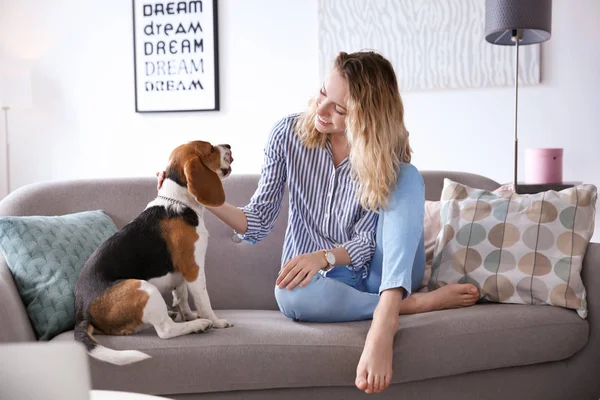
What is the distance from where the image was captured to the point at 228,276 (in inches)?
92.5

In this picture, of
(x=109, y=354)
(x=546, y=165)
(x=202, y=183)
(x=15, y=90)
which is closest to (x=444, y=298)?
(x=202, y=183)

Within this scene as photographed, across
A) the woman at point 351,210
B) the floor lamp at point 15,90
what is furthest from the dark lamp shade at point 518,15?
the floor lamp at point 15,90

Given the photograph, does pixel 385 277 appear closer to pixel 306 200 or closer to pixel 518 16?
pixel 306 200

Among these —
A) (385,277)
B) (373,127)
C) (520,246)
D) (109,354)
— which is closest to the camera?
(109,354)

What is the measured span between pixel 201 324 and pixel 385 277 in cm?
50

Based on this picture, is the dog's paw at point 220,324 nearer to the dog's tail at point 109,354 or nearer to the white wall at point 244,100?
the dog's tail at point 109,354

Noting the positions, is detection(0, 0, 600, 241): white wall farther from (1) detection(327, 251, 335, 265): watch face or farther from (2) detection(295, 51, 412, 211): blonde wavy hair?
(1) detection(327, 251, 335, 265): watch face

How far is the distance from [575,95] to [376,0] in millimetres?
1202

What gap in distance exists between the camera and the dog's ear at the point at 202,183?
1856 millimetres

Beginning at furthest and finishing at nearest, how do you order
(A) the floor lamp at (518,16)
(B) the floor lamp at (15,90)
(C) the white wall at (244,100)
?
(B) the floor lamp at (15,90) < (C) the white wall at (244,100) < (A) the floor lamp at (518,16)

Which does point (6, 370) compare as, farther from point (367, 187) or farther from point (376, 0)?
point (376, 0)

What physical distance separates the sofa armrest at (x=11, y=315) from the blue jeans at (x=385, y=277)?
0.68 m

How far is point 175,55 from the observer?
4.43 m

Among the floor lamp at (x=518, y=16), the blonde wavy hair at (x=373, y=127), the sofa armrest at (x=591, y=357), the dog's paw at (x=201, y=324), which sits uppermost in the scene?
the floor lamp at (x=518, y=16)
